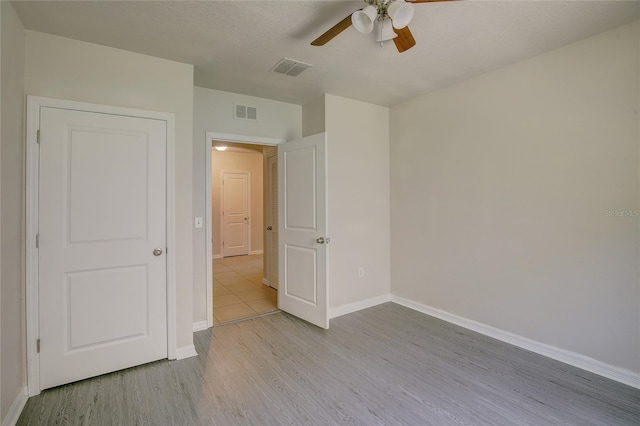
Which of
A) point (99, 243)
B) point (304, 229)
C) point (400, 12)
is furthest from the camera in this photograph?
point (304, 229)

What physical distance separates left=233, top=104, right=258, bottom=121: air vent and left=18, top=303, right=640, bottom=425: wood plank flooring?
2431 millimetres

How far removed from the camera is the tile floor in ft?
12.4

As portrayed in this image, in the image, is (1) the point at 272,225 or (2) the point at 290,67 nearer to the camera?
(2) the point at 290,67

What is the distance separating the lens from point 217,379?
239 centimetres

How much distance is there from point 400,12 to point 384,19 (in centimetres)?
27

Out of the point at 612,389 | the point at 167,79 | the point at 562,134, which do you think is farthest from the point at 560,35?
the point at 167,79

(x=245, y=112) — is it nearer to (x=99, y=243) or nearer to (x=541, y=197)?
(x=99, y=243)

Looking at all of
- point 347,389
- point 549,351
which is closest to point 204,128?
point 347,389

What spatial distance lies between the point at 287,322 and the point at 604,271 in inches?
114

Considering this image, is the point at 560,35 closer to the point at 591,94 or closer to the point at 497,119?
the point at 591,94

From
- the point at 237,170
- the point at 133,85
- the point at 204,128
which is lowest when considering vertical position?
the point at 204,128

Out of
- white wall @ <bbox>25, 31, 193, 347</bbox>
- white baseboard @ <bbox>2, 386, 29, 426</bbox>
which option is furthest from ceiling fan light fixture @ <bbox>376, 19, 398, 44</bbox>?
white baseboard @ <bbox>2, 386, 29, 426</bbox>

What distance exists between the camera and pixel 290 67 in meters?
2.88

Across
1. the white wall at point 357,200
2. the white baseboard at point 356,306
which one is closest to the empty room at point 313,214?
the white baseboard at point 356,306
